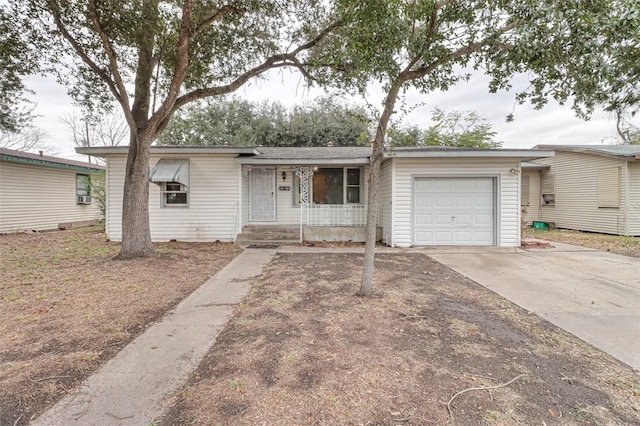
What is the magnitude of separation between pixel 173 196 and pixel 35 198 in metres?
7.33

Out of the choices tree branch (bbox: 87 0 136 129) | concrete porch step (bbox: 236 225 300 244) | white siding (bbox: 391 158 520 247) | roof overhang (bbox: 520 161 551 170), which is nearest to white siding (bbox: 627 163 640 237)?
roof overhang (bbox: 520 161 551 170)

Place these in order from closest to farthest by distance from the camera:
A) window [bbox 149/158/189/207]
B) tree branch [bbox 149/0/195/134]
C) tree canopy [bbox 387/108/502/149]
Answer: tree branch [bbox 149/0/195/134], window [bbox 149/158/189/207], tree canopy [bbox 387/108/502/149]

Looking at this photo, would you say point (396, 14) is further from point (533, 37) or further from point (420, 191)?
point (420, 191)

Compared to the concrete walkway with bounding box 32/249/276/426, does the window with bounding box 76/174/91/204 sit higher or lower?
higher

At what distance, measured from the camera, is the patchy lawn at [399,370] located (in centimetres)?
199

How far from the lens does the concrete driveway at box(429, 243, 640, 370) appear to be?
3.31 m

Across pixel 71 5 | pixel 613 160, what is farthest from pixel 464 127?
pixel 71 5

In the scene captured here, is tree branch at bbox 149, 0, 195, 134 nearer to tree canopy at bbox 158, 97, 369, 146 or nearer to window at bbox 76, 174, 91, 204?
window at bbox 76, 174, 91, 204

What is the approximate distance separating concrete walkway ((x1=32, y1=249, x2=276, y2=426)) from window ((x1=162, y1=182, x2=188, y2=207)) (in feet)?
21.6

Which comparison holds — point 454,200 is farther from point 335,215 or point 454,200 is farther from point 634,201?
point 634,201

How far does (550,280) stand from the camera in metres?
5.43

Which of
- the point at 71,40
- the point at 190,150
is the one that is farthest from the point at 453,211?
the point at 71,40

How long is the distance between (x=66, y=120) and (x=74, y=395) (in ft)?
121

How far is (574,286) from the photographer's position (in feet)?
16.5
